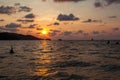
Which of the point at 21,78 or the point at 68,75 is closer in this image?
the point at 21,78

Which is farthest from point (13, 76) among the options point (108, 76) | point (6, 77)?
point (108, 76)

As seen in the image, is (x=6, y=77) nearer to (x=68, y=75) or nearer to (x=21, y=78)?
(x=21, y=78)

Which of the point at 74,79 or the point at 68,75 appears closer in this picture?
the point at 74,79

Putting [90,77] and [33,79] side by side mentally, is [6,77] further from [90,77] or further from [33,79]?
[90,77]

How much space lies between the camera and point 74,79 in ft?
103

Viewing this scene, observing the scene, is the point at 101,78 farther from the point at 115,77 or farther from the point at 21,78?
the point at 21,78

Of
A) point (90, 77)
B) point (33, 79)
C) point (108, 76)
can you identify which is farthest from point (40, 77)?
point (108, 76)

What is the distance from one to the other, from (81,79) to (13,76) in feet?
32.0

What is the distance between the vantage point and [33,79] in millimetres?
31281

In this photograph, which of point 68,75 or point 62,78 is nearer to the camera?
point 62,78

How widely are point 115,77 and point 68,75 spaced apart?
681 centimetres

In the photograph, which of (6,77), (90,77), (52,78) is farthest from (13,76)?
(90,77)

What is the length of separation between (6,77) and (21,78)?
7.22 ft

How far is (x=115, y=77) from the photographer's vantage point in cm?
3253
